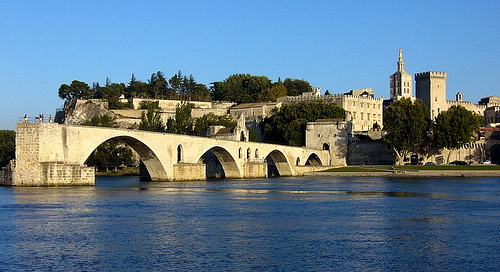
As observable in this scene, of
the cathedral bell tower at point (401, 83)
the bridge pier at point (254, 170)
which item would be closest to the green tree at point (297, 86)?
the cathedral bell tower at point (401, 83)

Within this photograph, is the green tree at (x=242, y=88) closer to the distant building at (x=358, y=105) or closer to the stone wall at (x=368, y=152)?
the distant building at (x=358, y=105)

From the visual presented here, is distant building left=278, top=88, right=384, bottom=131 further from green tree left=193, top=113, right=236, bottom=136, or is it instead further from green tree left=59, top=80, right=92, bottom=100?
green tree left=59, top=80, right=92, bottom=100

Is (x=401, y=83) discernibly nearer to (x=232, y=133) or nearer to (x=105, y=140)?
(x=232, y=133)

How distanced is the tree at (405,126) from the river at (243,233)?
45.8m

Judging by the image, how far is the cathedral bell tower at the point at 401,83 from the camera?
130750mm

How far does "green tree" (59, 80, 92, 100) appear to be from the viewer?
4951 inches

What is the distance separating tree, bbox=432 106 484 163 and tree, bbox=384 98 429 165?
85.5 inches

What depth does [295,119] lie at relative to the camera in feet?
332

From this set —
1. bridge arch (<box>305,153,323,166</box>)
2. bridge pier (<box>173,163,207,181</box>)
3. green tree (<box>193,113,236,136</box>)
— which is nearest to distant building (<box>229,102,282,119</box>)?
green tree (<box>193,113,236,136</box>)

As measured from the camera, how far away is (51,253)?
858 inches

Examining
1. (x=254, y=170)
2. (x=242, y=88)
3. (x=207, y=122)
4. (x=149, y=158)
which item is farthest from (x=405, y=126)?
(x=242, y=88)

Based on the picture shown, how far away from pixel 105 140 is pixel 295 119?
176 feet

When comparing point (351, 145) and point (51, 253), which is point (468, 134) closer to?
point (351, 145)

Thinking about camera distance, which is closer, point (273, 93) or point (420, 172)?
point (420, 172)
